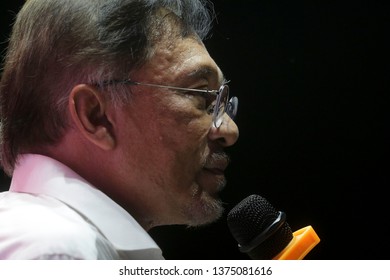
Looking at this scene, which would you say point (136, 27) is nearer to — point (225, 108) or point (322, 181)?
point (225, 108)

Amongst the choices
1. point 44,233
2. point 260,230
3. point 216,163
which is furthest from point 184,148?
point 44,233

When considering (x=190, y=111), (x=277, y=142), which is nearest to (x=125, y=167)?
(x=190, y=111)

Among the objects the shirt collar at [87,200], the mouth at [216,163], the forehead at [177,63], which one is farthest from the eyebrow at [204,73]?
the shirt collar at [87,200]

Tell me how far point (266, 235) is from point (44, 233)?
1.12 feet

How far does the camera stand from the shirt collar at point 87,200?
0.78 metres

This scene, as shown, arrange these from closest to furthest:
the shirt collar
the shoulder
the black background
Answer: the shoulder, the shirt collar, the black background

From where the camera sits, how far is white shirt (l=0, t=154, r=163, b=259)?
66 cm

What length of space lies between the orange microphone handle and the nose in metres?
0.19

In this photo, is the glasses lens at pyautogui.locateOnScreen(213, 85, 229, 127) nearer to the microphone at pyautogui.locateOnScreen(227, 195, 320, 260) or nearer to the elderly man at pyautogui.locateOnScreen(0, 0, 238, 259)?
the elderly man at pyautogui.locateOnScreen(0, 0, 238, 259)

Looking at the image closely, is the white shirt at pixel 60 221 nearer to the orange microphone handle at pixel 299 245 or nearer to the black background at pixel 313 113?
the orange microphone handle at pixel 299 245

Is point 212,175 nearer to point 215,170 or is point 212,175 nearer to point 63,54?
point 215,170

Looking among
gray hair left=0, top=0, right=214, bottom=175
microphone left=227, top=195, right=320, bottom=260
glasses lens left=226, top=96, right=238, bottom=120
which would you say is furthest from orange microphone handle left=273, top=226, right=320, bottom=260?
gray hair left=0, top=0, right=214, bottom=175

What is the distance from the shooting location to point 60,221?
0.69 meters
